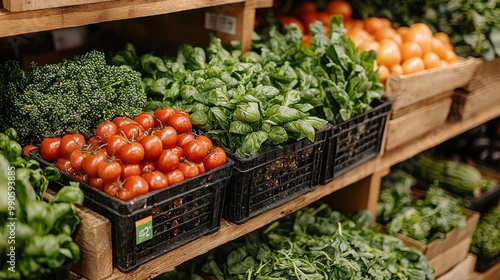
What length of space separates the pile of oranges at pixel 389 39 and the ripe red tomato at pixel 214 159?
1095 millimetres

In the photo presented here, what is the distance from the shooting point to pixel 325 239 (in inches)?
102

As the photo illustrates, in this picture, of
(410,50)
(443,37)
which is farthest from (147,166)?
(443,37)

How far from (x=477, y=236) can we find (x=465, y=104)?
939 millimetres

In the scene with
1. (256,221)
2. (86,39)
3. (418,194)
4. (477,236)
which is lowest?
(477,236)

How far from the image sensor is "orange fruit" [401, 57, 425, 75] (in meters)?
2.88

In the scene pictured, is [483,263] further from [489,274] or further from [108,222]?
[108,222]

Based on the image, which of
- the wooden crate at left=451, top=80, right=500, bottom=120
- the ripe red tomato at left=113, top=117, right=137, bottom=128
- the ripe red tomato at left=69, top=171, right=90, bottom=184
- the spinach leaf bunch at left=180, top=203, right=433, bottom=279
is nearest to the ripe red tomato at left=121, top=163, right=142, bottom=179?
the ripe red tomato at left=69, top=171, right=90, bottom=184

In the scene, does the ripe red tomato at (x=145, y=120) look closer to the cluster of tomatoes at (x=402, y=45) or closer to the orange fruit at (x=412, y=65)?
the cluster of tomatoes at (x=402, y=45)

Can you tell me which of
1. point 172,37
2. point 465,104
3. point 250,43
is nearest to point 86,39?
point 172,37

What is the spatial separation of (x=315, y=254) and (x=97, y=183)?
1.06 m

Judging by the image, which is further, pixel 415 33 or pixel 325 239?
pixel 415 33

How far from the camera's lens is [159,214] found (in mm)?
1742

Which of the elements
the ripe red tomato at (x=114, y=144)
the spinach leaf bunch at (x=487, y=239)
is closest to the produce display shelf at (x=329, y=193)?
the ripe red tomato at (x=114, y=144)

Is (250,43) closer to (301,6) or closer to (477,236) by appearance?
(301,6)
